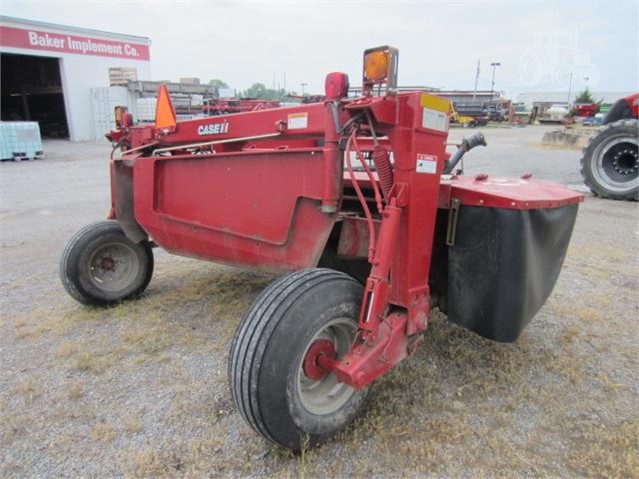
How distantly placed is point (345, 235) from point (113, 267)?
2.10 m

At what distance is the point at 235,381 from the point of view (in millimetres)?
1931

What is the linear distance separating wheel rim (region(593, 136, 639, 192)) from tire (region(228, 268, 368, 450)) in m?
7.08

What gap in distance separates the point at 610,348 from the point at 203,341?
2590 mm

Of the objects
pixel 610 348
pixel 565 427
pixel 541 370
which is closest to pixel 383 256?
pixel 565 427

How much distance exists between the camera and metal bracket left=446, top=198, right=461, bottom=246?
2439 millimetres

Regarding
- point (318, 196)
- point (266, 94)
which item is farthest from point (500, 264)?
point (266, 94)

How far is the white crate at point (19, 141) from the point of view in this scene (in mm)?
13930

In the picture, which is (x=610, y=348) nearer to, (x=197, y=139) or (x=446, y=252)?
(x=446, y=252)

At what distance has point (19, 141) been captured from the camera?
46.4 ft

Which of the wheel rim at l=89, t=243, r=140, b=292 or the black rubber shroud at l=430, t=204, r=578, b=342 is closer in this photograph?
the black rubber shroud at l=430, t=204, r=578, b=342

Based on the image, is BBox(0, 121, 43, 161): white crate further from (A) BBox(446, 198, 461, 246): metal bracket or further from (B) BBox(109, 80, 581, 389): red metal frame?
(A) BBox(446, 198, 461, 246): metal bracket

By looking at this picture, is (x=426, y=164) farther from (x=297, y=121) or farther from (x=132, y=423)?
(x=132, y=423)

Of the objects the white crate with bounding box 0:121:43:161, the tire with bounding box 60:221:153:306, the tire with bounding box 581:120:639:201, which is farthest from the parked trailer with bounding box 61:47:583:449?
the white crate with bounding box 0:121:43:161

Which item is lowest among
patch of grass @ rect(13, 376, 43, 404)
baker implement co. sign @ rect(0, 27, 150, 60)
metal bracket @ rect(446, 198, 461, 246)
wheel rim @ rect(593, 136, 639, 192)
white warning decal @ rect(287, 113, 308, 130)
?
patch of grass @ rect(13, 376, 43, 404)
